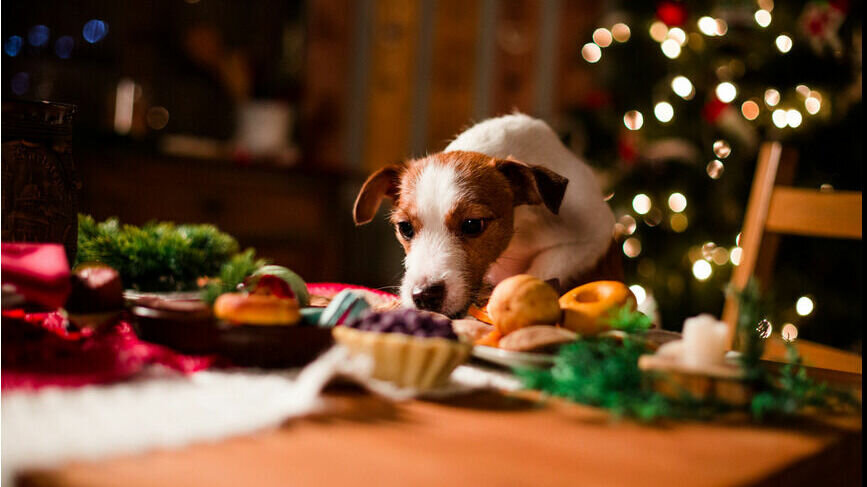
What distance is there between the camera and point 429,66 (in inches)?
182

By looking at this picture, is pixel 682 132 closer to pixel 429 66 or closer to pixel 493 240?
pixel 493 240

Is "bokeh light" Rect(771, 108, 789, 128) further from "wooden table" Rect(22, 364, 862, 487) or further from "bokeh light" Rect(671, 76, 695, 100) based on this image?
"wooden table" Rect(22, 364, 862, 487)

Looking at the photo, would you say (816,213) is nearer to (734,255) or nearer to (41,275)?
(734,255)

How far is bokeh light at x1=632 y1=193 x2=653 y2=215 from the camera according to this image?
2.90 m

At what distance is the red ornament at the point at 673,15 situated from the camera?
286 centimetres

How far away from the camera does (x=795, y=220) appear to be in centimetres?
146

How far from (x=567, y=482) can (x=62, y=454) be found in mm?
298

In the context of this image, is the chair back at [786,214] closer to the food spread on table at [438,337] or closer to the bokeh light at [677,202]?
the food spread on table at [438,337]

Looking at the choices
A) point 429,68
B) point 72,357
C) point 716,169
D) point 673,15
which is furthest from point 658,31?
point 72,357

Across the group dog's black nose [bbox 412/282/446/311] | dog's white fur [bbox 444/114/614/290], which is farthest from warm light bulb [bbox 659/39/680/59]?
dog's black nose [bbox 412/282/446/311]

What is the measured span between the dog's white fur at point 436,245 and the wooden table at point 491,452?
0.49 meters

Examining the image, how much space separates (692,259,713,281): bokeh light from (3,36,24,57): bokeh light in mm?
2925

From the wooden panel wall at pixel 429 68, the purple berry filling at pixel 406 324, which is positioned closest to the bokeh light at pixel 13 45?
the wooden panel wall at pixel 429 68

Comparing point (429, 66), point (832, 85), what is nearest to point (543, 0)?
point (429, 66)
